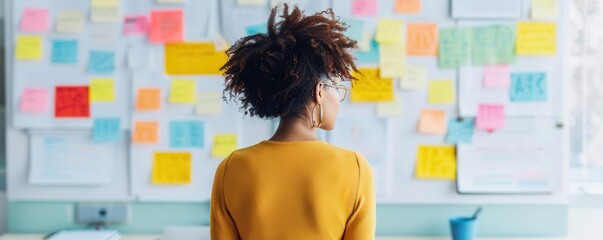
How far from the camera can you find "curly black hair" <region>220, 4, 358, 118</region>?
121 cm

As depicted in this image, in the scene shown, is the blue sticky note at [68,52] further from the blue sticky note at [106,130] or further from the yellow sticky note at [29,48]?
the blue sticky note at [106,130]

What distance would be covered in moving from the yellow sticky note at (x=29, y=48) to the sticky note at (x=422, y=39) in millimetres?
1244

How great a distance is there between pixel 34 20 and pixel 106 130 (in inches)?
17.5

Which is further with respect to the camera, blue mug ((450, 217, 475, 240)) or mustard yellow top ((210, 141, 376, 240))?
blue mug ((450, 217, 475, 240))

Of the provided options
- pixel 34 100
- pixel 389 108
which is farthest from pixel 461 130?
pixel 34 100

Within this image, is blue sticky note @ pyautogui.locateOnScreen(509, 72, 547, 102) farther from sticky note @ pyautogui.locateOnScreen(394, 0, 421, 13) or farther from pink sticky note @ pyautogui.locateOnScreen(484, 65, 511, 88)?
sticky note @ pyautogui.locateOnScreen(394, 0, 421, 13)

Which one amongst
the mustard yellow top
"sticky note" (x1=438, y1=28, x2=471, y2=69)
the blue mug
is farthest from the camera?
"sticky note" (x1=438, y1=28, x2=471, y2=69)

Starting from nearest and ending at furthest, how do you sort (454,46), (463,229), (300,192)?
(300,192) → (463,229) → (454,46)

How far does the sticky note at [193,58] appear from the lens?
2.21m

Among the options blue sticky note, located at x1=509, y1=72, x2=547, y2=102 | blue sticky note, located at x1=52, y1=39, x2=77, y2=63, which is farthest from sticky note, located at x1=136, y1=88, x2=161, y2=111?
blue sticky note, located at x1=509, y1=72, x2=547, y2=102

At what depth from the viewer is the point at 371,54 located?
2.18 meters

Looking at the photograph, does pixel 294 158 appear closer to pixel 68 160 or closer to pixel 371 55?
pixel 371 55

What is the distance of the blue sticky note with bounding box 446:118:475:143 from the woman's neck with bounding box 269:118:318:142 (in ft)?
3.50

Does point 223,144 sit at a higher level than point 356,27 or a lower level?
lower
